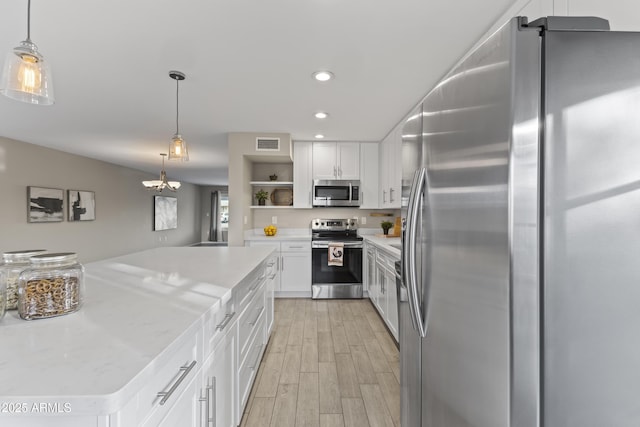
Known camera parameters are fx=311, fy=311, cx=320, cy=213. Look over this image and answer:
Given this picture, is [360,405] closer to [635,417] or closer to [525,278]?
[635,417]

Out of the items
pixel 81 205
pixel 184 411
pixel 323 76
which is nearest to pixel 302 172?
pixel 323 76

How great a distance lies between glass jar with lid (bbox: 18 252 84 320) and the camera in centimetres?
93

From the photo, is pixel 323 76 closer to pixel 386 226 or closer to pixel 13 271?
pixel 13 271

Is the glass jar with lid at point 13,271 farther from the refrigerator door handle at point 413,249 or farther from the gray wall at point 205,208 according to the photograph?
the gray wall at point 205,208

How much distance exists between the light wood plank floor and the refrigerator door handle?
1.10 m

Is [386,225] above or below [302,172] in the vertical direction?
below

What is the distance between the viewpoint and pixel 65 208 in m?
5.58

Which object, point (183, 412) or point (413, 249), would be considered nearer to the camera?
point (183, 412)

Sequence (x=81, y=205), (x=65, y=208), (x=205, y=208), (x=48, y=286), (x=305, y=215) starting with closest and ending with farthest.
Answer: (x=48, y=286) → (x=305, y=215) → (x=65, y=208) → (x=81, y=205) → (x=205, y=208)

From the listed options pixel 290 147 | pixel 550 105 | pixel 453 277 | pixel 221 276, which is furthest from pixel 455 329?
pixel 290 147

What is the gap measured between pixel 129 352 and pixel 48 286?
1.47ft

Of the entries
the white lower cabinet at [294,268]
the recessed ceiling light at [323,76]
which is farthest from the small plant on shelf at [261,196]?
the recessed ceiling light at [323,76]

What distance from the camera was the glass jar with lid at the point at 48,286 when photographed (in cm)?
93

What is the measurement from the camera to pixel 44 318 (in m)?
0.97
